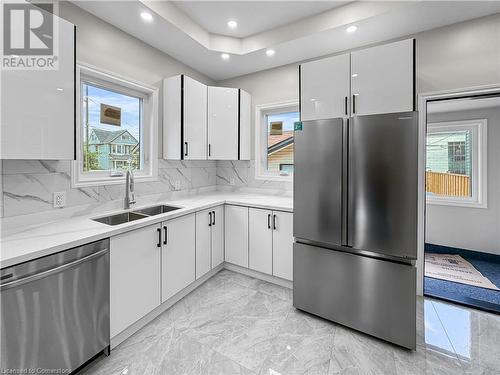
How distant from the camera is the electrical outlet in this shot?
72.6 inches

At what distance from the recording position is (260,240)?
2.66 meters

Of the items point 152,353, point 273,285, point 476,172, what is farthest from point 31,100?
point 476,172

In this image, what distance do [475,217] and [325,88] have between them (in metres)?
3.20

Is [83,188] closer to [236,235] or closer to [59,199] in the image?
[59,199]

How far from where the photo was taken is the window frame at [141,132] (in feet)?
6.56

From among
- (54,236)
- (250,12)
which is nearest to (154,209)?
(54,236)

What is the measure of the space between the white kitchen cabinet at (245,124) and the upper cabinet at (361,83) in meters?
1.25

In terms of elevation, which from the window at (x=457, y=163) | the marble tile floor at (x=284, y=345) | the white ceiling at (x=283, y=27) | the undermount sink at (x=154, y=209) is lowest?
the marble tile floor at (x=284, y=345)

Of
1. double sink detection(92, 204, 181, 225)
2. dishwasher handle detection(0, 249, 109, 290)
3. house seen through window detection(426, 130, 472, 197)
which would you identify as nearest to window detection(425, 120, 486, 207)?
house seen through window detection(426, 130, 472, 197)

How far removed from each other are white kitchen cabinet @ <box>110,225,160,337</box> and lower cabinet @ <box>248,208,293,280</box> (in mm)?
1089

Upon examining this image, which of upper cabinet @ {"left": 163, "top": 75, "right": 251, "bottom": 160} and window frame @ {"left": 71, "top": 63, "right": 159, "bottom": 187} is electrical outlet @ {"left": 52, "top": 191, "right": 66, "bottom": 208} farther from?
upper cabinet @ {"left": 163, "top": 75, "right": 251, "bottom": 160}

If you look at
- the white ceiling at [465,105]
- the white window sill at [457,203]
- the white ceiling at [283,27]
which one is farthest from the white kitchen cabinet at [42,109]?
the white window sill at [457,203]

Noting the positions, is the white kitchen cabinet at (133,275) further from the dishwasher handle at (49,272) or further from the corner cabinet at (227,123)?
the corner cabinet at (227,123)

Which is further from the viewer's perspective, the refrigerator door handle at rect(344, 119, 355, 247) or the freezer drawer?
the refrigerator door handle at rect(344, 119, 355, 247)
